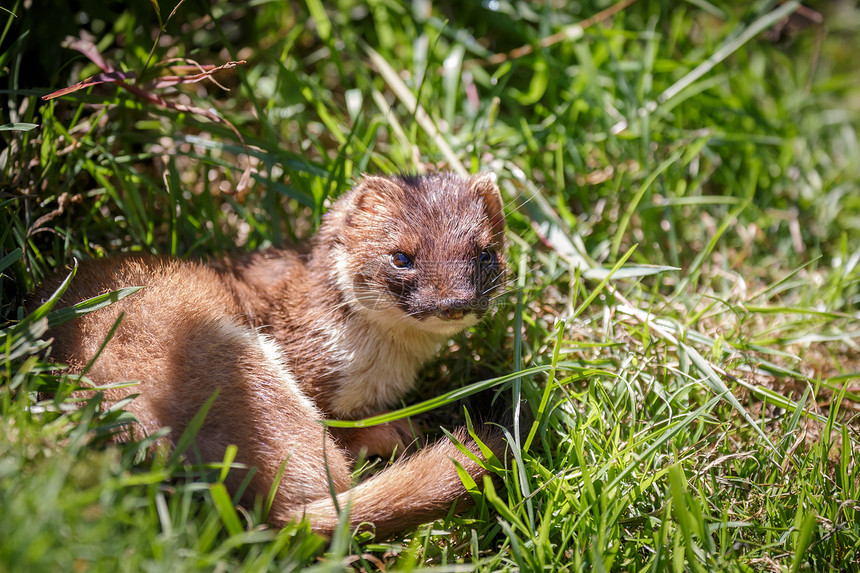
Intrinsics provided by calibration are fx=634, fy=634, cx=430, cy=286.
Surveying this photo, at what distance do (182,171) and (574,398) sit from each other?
325 cm

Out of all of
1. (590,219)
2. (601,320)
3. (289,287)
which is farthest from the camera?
(590,219)

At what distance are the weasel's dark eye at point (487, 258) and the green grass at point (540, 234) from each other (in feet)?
1.42

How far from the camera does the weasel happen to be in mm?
2775

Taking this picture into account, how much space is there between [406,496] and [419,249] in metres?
1.20

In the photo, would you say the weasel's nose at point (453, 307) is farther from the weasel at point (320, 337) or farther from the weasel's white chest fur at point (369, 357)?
→ the weasel's white chest fur at point (369, 357)

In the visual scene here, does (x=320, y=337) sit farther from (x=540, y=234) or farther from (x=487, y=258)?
(x=540, y=234)

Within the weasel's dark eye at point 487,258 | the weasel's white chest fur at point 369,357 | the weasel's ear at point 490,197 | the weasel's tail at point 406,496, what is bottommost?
the weasel's tail at point 406,496

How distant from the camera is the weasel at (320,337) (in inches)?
109

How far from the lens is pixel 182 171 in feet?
15.4

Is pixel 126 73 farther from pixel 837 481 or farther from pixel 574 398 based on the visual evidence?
pixel 837 481

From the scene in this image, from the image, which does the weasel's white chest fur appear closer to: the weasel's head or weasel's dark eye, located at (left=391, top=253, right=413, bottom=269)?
the weasel's head

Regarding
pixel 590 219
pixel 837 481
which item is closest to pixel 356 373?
pixel 590 219

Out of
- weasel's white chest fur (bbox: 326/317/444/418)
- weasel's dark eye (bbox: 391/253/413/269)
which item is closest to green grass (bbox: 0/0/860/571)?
weasel's white chest fur (bbox: 326/317/444/418)

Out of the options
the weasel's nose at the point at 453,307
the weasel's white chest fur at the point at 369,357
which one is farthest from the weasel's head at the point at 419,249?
the weasel's white chest fur at the point at 369,357
